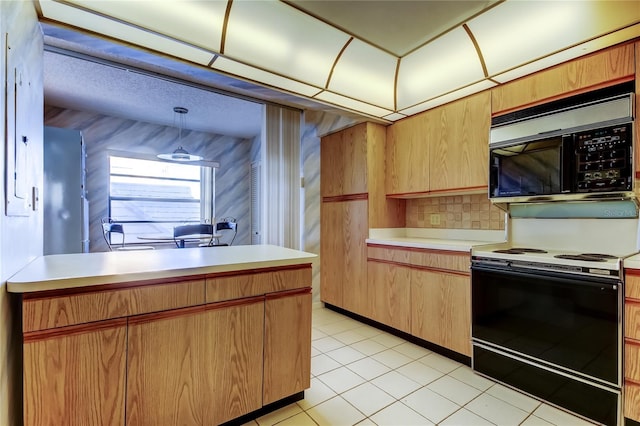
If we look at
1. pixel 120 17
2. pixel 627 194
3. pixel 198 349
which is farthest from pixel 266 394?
pixel 627 194

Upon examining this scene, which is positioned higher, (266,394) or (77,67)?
(77,67)

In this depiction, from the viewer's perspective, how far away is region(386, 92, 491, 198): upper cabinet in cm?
239

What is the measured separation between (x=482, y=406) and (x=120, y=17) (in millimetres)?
2985

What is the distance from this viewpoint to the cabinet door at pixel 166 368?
1292 mm

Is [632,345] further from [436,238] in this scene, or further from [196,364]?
[196,364]

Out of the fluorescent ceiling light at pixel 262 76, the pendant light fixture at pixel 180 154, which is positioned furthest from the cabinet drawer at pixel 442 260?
the pendant light fixture at pixel 180 154

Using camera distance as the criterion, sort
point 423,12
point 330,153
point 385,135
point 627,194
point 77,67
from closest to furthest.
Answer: point 627,194, point 423,12, point 77,67, point 385,135, point 330,153

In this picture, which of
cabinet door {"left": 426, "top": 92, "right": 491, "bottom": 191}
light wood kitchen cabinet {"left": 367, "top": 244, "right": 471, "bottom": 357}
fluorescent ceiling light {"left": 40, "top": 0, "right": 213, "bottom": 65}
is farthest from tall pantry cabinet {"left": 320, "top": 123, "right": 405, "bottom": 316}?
fluorescent ceiling light {"left": 40, "top": 0, "right": 213, "bottom": 65}

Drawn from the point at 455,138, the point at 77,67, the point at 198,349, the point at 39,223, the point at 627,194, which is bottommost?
the point at 198,349

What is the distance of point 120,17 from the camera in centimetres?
156

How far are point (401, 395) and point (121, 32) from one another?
274 cm

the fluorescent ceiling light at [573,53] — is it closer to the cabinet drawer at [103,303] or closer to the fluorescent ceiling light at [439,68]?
the fluorescent ceiling light at [439,68]

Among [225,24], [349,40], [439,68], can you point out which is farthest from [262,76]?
[439,68]

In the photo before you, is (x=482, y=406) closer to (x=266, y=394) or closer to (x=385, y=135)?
(x=266, y=394)
